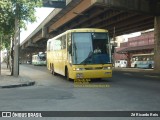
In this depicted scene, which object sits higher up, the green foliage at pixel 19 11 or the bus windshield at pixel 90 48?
the green foliage at pixel 19 11

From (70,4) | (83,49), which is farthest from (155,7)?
(83,49)

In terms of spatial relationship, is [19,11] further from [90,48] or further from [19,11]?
[90,48]

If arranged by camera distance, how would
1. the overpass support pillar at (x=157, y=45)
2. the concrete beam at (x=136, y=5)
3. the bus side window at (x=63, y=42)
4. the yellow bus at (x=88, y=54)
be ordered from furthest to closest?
the overpass support pillar at (x=157, y=45) → the concrete beam at (x=136, y=5) → the bus side window at (x=63, y=42) → the yellow bus at (x=88, y=54)

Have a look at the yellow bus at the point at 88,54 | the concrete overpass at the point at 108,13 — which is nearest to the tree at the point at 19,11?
the yellow bus at the point at 88,54

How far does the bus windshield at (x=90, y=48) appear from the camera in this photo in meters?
20.5

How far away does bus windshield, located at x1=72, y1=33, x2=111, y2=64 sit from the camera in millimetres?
20484

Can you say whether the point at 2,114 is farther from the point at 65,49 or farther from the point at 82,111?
the point at 65,49

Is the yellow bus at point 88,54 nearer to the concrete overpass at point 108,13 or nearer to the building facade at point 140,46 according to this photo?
the concrete overpass at point 108,13

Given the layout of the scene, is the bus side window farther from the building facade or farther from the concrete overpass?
the building facade

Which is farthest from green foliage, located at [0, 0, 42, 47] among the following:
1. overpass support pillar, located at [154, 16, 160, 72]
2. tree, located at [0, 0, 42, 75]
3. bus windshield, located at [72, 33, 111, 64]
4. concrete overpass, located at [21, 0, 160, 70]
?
overpass support pillar, located at [154, 16, 160, 72]

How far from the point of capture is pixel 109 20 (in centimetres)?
4712

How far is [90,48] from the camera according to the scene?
20.6m

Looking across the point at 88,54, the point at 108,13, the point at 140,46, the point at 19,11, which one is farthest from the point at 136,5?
the point at 140,46

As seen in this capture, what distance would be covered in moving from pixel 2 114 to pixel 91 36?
12.5 meters
